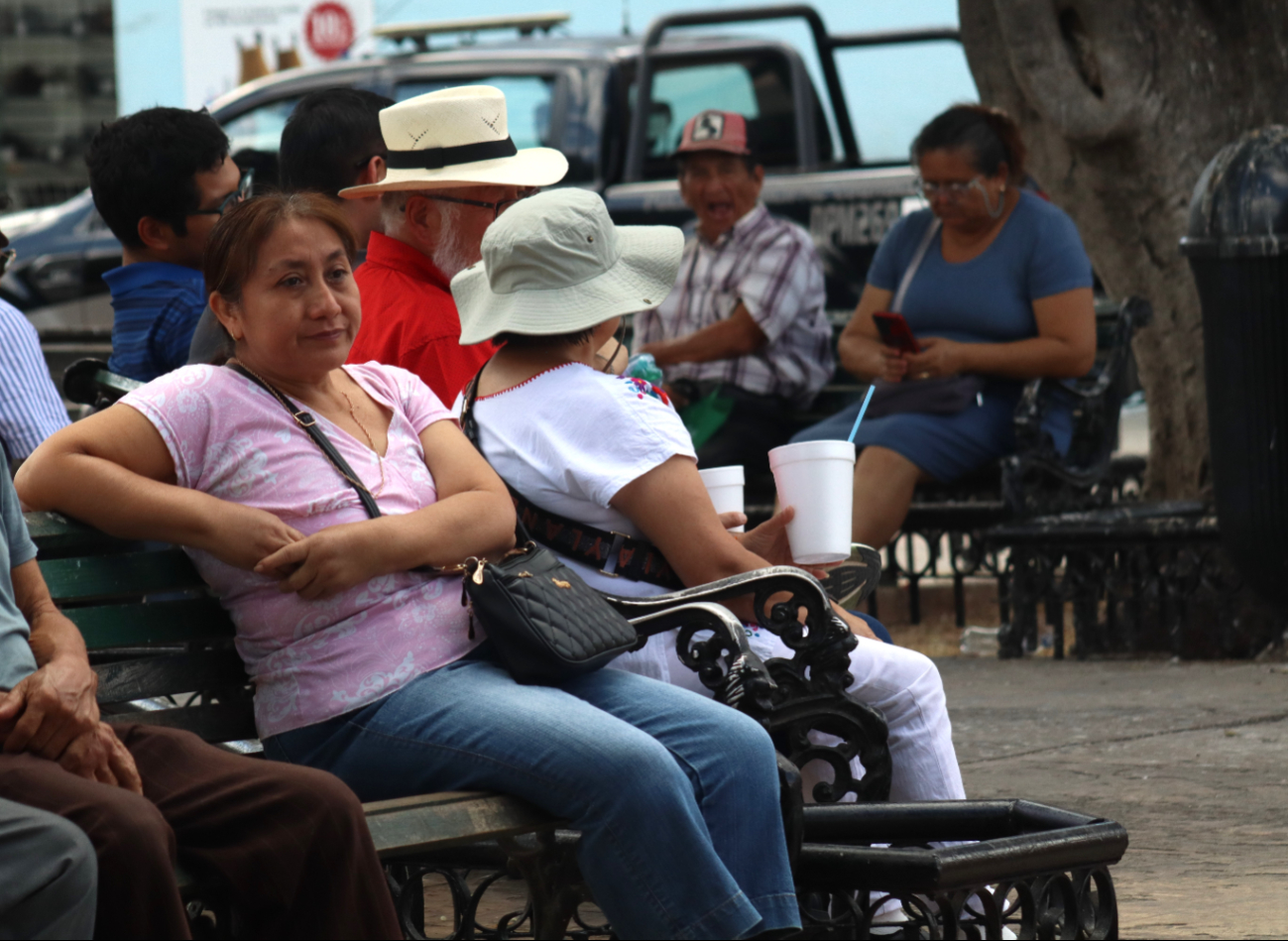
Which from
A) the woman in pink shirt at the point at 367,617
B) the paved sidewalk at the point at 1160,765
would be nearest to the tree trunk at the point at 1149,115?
the paved sidewalk at the point at 1160,765

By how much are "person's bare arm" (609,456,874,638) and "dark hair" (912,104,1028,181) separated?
10.4 ft

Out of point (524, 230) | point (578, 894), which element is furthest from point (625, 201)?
point (578, 894)

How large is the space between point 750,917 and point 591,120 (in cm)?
761

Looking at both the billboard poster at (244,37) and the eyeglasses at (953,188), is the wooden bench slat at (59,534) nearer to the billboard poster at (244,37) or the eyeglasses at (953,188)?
the eyeglasses at (953,188)

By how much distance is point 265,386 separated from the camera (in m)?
3.00

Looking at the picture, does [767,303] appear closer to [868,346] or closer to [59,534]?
[868,346]

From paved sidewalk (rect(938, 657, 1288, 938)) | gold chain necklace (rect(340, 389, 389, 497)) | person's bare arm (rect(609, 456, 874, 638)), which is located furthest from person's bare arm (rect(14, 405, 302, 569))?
paved sidewalk (rect(938, 657, 1288, 938))

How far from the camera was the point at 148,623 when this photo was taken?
296 cm

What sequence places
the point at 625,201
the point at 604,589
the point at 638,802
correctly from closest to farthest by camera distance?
the point at 638,802 < the point at 604,589 < the point at 625,201

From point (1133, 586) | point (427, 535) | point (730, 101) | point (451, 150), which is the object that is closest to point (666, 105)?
point (730, 101)

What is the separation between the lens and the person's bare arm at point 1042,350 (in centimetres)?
600

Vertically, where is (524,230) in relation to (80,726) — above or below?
above

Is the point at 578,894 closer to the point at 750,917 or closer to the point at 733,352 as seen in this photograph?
the point at 750,917

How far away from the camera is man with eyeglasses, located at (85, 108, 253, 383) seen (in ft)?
14.1
